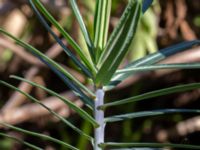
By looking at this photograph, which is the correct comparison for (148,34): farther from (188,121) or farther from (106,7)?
(106,7)

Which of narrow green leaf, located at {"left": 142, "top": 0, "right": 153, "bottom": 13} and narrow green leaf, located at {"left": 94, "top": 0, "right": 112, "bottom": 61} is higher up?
narrow green leaf, located at {"left": 142, "top": 0, "right": 153, "bottom": 13}

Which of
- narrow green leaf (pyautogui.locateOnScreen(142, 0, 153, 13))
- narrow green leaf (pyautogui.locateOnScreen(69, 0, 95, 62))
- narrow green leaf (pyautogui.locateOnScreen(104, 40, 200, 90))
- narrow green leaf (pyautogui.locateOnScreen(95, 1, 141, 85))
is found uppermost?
narrow green leaf (pyautogui.locateOnScreen(142, 0, 153, 13))

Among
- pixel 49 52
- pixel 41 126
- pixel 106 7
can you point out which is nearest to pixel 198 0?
pixel 49 52

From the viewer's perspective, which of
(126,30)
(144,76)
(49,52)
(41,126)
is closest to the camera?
(126,30)

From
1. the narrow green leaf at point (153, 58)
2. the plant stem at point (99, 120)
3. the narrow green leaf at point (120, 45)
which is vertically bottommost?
the plant stem at point (99, 120)

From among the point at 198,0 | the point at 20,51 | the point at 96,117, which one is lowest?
the point at 96,117
